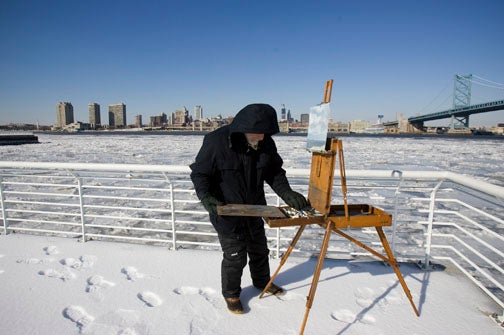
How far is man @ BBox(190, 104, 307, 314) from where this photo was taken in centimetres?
187

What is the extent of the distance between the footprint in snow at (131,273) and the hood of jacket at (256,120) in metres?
1.73

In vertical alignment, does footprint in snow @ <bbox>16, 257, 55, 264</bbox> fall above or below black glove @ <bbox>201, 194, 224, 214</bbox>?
below

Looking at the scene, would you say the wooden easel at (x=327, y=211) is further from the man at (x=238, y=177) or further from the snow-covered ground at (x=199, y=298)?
the snow-covered ground at (x=199, y=298)

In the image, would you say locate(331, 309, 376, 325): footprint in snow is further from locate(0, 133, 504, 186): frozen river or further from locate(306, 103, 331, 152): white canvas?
locate(0, 133, 504, 186): frozen river

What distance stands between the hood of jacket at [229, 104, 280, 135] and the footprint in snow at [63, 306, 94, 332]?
5.54 feet

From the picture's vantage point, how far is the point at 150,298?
2.36 meters

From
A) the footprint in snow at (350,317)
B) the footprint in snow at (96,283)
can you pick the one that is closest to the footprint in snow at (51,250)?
the footprint in snow at (96,283)

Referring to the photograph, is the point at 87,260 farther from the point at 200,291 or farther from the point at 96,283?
the point at 200,291

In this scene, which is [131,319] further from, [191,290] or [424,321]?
[424,321]

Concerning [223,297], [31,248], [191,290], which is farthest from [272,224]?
[31,248]

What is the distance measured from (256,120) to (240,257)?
39.6 inches

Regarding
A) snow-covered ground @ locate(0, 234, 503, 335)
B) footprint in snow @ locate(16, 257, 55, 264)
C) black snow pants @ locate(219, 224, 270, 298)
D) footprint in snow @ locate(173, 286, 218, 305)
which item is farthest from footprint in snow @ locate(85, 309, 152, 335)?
footprint in snow @ locate(16, 257, 55, 264)

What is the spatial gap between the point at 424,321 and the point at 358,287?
21.6 inches

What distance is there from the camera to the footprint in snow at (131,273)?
2672 mm
